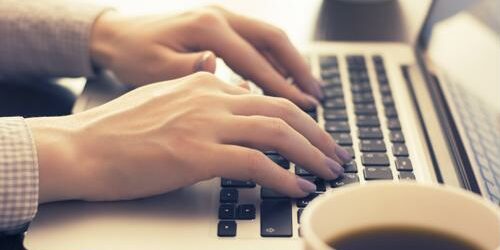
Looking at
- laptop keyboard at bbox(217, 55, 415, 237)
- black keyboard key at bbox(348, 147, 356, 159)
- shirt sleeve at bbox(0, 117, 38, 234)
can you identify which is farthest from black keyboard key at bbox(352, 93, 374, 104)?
shirt sleeve at bbox(0, 117, 38, 234)

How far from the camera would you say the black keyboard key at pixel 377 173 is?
63 cm

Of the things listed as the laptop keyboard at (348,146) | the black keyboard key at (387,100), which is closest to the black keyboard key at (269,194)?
the laptop keyboard at (348,146)

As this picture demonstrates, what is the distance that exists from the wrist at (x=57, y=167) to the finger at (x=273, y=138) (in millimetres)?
122

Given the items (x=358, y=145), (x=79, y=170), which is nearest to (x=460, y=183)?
(x=358, y=145)

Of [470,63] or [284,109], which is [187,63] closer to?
[284,109]

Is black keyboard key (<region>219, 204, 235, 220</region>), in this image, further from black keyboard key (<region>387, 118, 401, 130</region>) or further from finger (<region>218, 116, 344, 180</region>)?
black keyboard key (<region>387, 118, 401, 130</region>)

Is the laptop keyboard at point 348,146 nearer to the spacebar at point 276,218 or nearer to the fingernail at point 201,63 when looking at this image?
the spacebar at point 276,218

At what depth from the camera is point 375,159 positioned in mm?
652

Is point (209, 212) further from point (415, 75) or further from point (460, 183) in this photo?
point (415, 75)

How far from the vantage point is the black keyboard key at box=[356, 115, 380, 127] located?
2.35ft

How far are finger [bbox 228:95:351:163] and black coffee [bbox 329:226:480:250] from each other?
236 millimetres

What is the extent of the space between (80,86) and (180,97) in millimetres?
233

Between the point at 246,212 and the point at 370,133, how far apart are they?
0.18 metres

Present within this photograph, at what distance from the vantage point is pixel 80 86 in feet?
2.73
